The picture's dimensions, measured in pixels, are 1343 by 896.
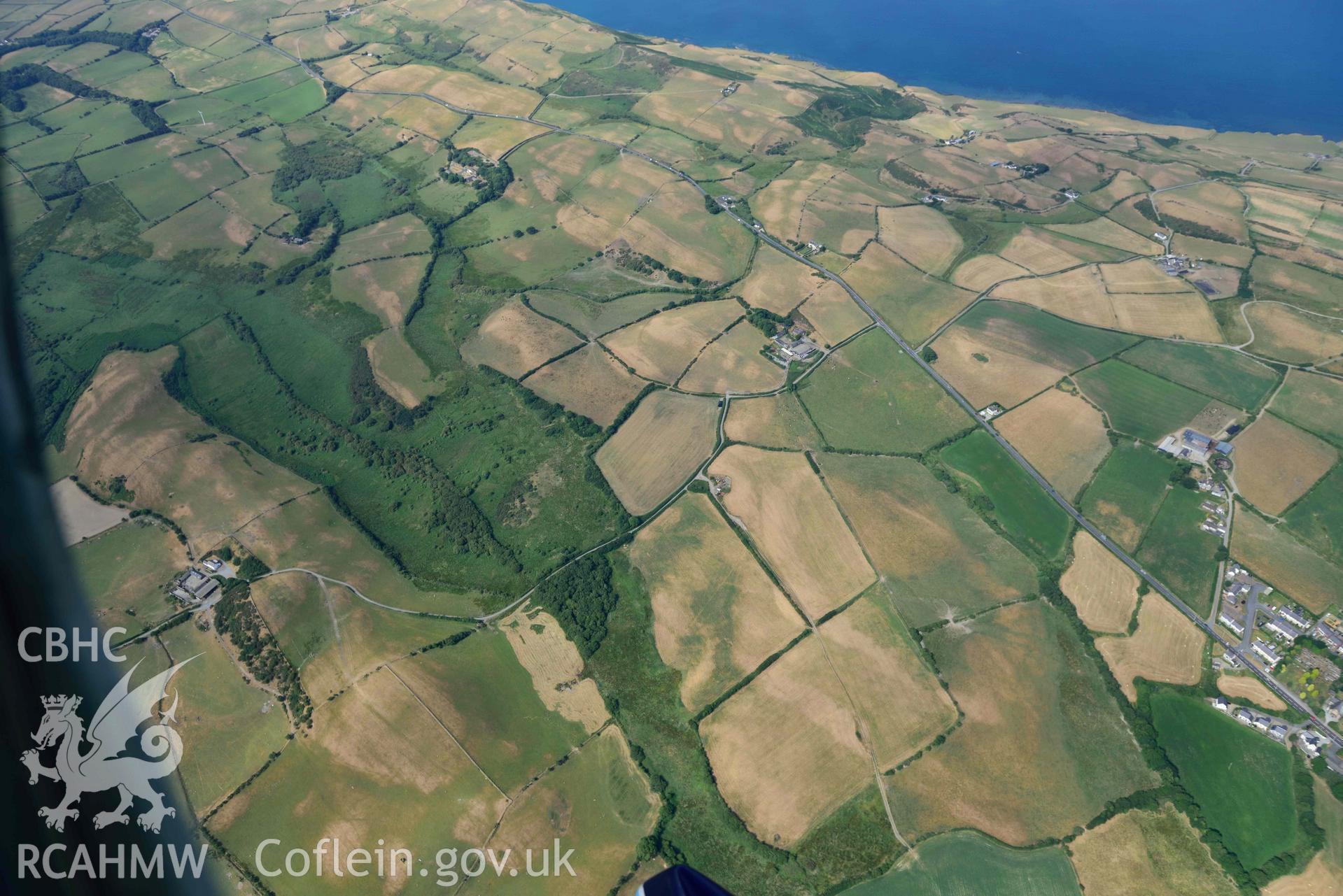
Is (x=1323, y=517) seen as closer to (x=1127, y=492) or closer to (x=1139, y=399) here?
(x=1127, y=492)

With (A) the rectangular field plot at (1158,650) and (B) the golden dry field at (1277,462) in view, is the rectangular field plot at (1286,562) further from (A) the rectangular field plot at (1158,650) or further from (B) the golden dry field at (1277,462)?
(A) the rectangular field plot at (1158,650)

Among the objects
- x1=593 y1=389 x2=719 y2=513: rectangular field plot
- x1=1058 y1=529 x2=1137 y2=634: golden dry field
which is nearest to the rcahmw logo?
x1=593 y1=389 x2=719 y2=513: rectangular field plot

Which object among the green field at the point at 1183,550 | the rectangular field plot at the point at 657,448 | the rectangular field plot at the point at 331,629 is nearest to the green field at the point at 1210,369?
the green field at the point at 1183,550

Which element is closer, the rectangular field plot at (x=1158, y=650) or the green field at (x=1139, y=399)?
the rectangular field plot at (x=1158, y=650)

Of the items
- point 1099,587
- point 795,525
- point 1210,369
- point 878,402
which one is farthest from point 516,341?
point 1210,369

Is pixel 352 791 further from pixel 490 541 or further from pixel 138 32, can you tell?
pixel 138 32

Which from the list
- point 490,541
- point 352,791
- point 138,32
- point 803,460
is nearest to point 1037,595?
point 803,460

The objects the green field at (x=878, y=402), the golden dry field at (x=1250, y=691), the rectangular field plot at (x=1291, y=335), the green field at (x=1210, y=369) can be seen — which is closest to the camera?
the golden dry field at (x=1250, y=691)
